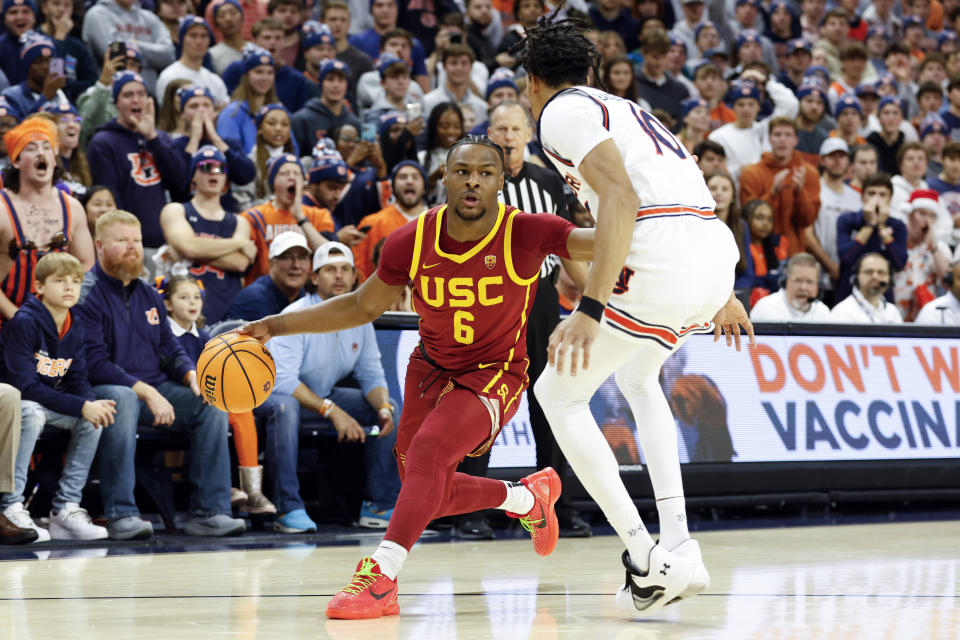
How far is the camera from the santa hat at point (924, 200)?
1296 centimetres

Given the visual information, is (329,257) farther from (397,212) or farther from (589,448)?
(589,448)

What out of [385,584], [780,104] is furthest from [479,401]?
[780,104]

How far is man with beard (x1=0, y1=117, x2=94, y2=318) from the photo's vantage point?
8328 mm

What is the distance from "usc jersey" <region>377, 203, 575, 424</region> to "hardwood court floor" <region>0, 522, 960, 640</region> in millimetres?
1031

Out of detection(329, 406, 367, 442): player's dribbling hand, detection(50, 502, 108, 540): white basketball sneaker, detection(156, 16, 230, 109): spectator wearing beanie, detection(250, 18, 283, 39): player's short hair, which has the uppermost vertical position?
detection(250, 18, 283, 39): player's short hair

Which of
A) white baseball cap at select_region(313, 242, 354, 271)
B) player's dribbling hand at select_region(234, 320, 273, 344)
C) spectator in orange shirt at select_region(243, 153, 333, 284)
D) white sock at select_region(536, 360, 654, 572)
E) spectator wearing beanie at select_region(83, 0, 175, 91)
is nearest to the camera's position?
white sock at select_region(536, 360, 654, 572)

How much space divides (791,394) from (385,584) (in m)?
5.30

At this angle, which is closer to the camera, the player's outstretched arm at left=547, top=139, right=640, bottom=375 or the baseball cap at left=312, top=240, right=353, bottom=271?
the player's outstretched arm at left=547, top=139, right=640, bottom=375

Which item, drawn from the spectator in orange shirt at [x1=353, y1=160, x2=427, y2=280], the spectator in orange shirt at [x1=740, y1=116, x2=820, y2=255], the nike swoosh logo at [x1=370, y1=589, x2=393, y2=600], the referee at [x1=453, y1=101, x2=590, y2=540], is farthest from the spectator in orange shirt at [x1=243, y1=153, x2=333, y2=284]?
the nike swoosh logo at [x1=370, y1=589, x2=393, y2=600]

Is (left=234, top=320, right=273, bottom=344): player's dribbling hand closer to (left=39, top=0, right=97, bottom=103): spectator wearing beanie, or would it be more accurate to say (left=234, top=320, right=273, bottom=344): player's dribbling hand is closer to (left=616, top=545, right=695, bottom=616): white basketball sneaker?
(left=616, top=545, right=695, bottom=616): white basketball sneaker

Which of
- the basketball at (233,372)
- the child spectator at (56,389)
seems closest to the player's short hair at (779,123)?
the child spectator at (56,389)

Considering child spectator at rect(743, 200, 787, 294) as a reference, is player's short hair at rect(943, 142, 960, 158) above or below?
above

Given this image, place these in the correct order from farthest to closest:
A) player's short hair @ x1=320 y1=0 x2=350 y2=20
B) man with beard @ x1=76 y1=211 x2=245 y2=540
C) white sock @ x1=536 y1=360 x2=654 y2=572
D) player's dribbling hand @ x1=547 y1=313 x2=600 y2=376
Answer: player's short hair @ x1=320 y1=0 x2=350 y2=20 → man with beard @ x1=76 y1=211 x2=245 y2=540 → white sock @ x1=536 y1=360 x2=654 y2=572 → player's dribbling hand @ x1=547 y1=313 x2=600 y2=376

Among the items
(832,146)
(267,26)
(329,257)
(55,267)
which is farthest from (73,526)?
(832,146)
